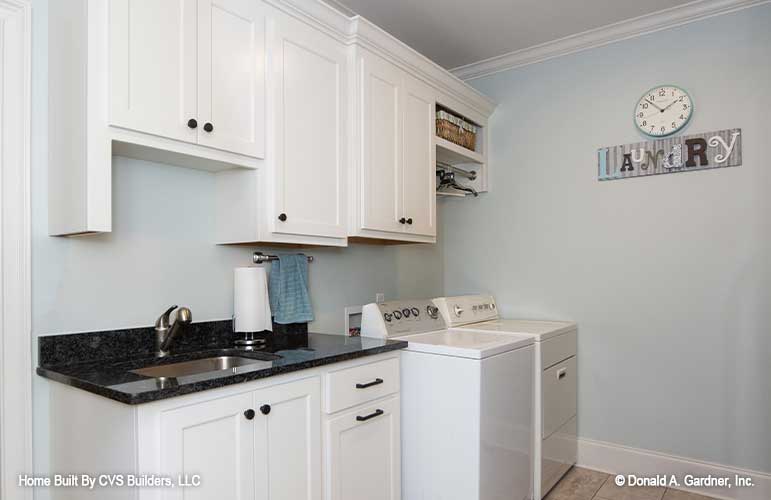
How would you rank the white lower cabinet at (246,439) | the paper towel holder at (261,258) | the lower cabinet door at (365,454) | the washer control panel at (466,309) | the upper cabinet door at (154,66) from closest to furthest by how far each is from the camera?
the white lower cabinet at (246,439) → the upper cabinet door at (154,66) → the lower cabinet door at (365,454) → the paper towel holder at (261,258) → the washer control panel at (466,309)

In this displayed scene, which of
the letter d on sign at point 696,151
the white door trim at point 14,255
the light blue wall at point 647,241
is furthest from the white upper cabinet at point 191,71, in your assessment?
the letter d on sign at point 696,151

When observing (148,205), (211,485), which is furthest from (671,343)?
(148,205)

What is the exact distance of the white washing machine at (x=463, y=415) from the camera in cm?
216

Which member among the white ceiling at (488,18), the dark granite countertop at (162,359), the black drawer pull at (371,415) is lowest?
the black drawer pull at (371,415)

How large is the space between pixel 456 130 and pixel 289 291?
4.99 ft

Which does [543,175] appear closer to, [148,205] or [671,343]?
[671,343]

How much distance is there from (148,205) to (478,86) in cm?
252

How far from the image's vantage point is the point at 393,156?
104 inches

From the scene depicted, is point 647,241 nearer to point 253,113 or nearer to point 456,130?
point 456,130

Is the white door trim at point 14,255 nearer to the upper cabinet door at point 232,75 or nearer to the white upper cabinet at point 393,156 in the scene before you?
the upper cabinet door at point 232,75

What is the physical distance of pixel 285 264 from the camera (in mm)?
2500

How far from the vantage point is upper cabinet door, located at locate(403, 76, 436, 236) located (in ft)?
9.04

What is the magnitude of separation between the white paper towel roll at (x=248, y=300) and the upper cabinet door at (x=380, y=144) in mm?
579

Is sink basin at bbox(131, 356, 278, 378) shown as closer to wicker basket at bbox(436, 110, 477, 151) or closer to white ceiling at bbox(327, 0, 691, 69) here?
wicker basket at bbox(436, 110, 477, 151)
